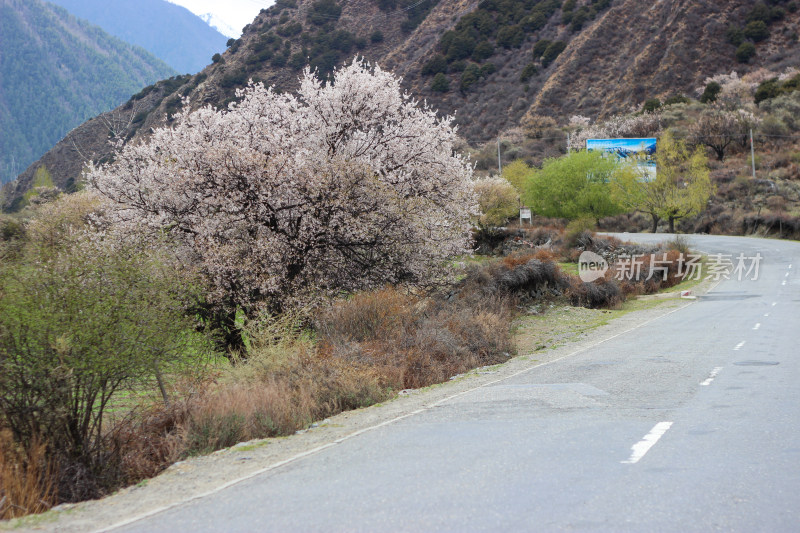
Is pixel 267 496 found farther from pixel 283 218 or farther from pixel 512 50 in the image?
pixel 512 50

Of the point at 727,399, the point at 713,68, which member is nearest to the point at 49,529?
the point at 727,399

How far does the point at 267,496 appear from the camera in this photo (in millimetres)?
5688

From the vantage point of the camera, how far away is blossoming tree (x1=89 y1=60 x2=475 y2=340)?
1677 centimetres

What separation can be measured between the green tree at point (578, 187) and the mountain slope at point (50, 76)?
99.3m

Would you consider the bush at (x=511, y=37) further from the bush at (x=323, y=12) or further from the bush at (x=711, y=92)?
the bush at (x=711, y=92)

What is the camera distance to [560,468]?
19.7 feet

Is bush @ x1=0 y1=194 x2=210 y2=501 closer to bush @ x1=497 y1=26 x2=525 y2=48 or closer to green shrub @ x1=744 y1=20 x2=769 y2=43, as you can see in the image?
green shrub @ x1=744 y1=20 x2=769 y2=43

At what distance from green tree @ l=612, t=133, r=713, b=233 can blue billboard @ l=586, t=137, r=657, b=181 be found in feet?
2.76

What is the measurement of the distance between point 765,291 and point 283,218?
26.1 meters

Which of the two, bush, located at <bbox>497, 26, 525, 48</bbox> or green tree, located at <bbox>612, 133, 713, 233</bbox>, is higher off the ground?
bush, located at <bbox>497, 26, 525, 48</bbox>

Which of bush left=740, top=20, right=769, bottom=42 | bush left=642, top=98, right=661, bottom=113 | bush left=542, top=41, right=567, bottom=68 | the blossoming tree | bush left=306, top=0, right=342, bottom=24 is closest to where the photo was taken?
the blossoming tree

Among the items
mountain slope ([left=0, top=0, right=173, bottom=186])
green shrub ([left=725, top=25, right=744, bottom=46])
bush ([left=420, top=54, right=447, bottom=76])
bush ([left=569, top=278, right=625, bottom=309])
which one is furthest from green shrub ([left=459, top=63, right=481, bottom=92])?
mountain slope ([left=0, top=0, right=173, bottom=186])

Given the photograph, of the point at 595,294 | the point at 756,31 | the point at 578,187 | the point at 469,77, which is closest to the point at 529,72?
the point at 469,77

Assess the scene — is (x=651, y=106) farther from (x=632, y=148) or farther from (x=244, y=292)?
(x=244, y=292)
